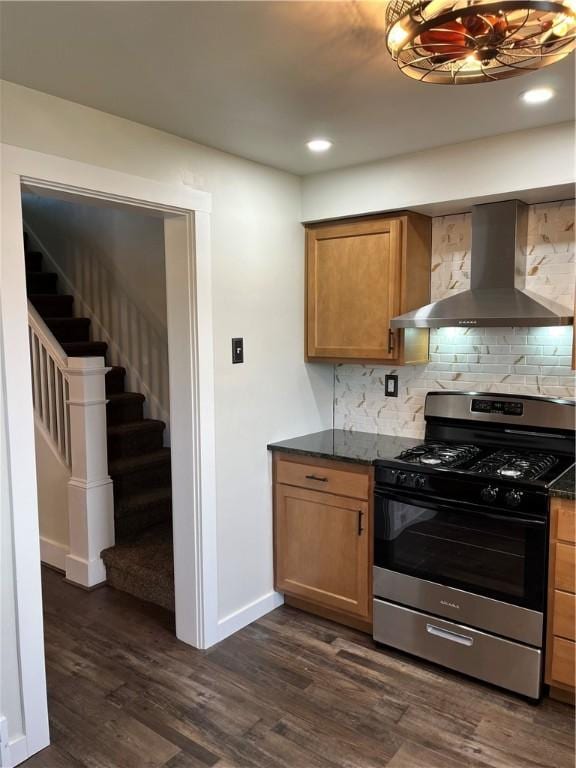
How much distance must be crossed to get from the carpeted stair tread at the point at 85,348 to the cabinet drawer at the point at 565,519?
346cm

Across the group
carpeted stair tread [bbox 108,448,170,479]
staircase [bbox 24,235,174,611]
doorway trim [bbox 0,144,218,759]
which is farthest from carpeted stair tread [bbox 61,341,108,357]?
doorway trim [bbox 0,144,218,759]

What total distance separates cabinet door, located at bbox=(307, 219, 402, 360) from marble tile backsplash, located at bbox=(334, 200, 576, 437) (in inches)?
13.2

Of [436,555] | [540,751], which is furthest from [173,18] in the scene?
[540,751]

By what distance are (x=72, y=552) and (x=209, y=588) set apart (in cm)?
118

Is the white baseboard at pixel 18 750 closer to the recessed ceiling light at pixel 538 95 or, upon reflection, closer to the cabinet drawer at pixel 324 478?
the cabinet drawer at pixel 324 478

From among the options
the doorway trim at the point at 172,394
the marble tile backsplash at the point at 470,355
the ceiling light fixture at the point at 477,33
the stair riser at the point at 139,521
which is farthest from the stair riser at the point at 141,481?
the ceiling light fixture at the point at 477,33

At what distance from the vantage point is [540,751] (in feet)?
6.92

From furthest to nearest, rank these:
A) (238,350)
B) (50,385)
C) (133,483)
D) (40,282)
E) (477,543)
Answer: (40,282), (133,483), (50,385), (238,350), (477,543)

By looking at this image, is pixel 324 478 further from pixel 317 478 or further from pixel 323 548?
pixel 323 548

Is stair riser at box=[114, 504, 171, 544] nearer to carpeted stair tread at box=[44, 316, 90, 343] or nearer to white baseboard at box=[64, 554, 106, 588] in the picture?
white baseboard at box=[64, 554, 106, 588]

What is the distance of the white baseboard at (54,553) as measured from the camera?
12.0 ft

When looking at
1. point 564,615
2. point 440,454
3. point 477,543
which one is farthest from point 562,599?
point 440,454

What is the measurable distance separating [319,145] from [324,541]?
1937 millimetres

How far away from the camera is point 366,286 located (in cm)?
307
